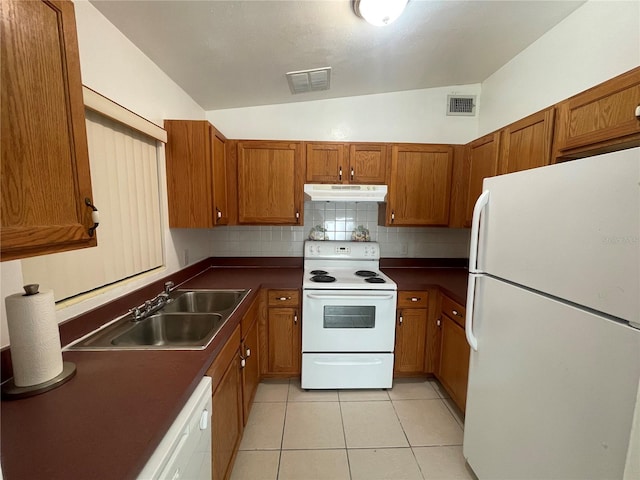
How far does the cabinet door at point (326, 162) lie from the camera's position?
7.69 ft

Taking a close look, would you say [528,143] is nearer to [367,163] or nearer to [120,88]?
[367,163]

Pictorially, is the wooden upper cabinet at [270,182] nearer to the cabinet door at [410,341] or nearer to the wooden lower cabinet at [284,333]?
the wooden lower cabinet at [284,333]

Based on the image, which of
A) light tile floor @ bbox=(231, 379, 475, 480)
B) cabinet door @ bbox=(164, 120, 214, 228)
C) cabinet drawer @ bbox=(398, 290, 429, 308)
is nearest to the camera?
light tile floor @ bbox=(231, 379, 475, 480)

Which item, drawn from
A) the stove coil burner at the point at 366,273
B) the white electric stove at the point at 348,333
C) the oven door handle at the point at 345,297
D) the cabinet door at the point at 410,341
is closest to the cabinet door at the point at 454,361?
the cabinet door at the point at 410,341

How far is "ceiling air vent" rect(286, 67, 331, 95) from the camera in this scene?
1.99 metres

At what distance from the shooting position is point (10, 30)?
0.56 m

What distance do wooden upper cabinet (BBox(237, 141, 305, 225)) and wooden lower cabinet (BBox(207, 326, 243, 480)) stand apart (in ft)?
3.78

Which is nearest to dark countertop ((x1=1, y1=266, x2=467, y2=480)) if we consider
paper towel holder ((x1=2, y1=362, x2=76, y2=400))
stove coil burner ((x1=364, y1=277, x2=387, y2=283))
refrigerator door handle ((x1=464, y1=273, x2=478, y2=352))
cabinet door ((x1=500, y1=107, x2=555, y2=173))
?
paper towel holder ((x1=2, y1=362, x2=76, y2=400))

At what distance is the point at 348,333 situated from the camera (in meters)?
2.13

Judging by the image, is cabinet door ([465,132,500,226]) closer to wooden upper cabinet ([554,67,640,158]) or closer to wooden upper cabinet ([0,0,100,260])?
wooden upper cabinet ([554,67,640,158])

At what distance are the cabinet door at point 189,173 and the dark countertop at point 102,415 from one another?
1054mm

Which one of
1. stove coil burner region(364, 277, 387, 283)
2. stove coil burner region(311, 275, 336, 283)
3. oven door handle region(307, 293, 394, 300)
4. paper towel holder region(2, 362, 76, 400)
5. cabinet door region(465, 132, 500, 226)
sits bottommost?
oven door handle region(307, 293, 394, 300)

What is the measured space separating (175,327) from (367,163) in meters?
1.94

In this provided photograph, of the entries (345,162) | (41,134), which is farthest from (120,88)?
(345,162)
